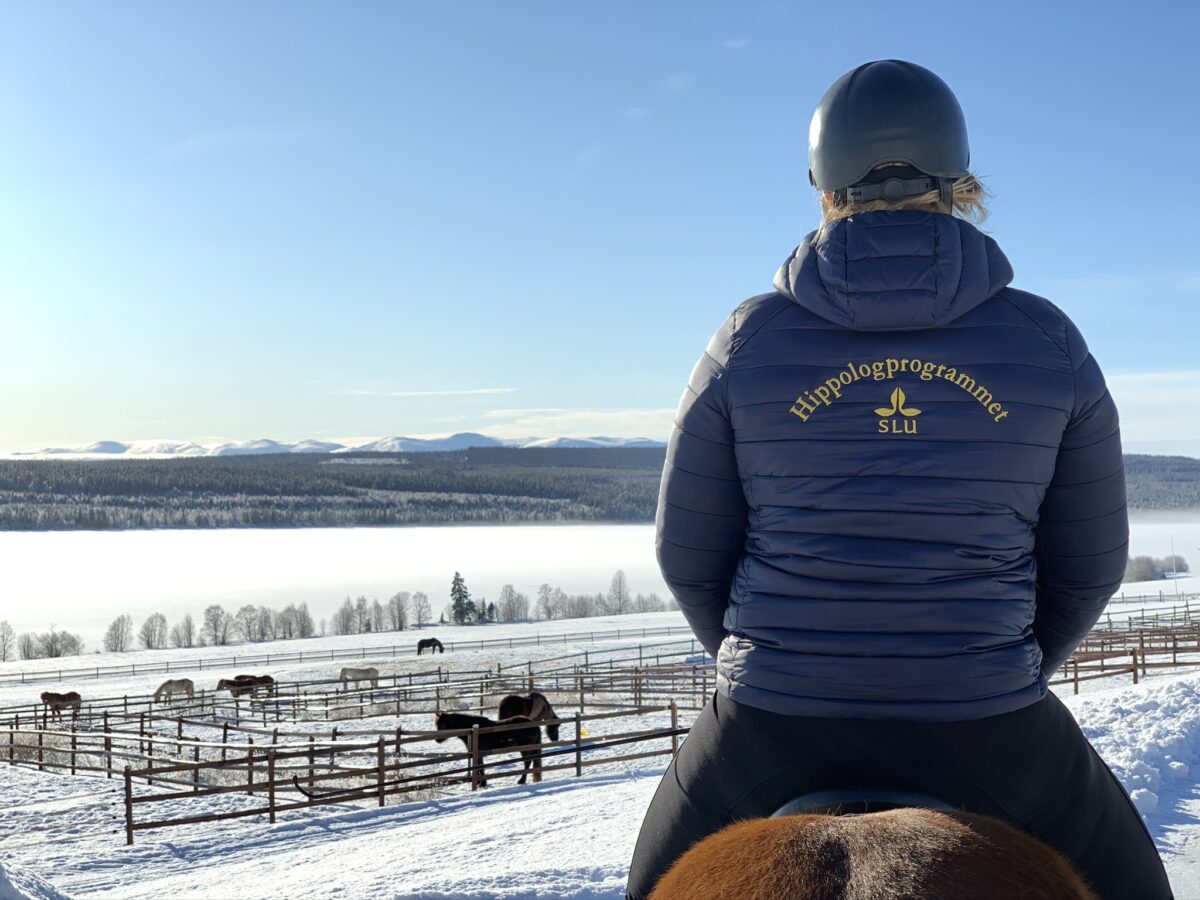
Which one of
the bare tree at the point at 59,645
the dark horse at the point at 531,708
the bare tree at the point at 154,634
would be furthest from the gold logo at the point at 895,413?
the bare tree at the point at 154,634

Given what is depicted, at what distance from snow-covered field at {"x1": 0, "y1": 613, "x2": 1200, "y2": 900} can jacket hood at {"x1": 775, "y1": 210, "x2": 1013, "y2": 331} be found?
409 centimetres

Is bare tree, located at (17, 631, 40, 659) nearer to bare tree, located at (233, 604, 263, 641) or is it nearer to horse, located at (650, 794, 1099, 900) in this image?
bare tree, located at (233, 604, 263, 641)

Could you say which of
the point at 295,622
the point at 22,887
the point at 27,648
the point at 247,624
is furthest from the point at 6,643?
the point at 22,887

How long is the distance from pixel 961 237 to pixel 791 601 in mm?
698

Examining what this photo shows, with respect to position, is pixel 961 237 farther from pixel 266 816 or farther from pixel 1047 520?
pixel 266 816

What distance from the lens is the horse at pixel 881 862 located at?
995mm

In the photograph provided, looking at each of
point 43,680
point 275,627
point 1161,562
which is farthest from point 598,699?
point 1161,562

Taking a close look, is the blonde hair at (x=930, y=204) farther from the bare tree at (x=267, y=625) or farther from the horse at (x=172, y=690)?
the bare tree at (x=267, y=625)

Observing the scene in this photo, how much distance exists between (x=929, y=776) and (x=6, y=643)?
101 m

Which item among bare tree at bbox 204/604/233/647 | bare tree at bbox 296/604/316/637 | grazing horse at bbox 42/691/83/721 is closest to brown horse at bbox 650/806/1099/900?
grazing horse at bbox 42/691/83/721

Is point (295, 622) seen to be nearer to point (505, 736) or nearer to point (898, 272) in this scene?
point (505, 736)

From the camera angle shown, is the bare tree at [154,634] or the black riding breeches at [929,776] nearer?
the black riding breeches at [929,776]

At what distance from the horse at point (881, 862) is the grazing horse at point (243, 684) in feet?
111

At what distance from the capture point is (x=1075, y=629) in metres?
1.82
